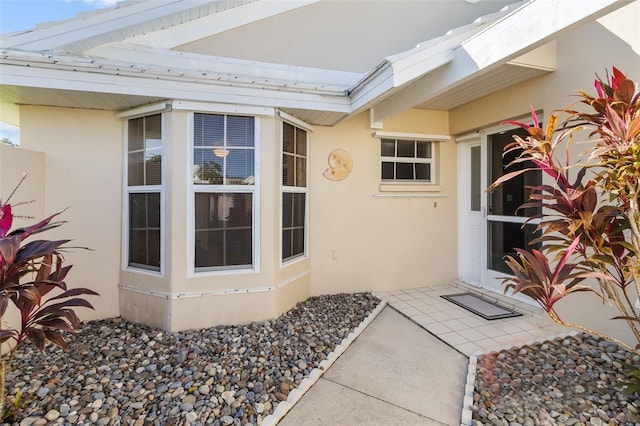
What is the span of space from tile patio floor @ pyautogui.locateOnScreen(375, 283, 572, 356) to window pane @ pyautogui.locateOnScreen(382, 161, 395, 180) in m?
2.23

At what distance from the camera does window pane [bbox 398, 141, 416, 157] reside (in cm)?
614

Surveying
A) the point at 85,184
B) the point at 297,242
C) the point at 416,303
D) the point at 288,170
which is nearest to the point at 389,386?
the point at 416,303

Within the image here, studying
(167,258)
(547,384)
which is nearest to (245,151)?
(167,258)

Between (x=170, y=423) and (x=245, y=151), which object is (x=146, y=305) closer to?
(x=170, y=423)

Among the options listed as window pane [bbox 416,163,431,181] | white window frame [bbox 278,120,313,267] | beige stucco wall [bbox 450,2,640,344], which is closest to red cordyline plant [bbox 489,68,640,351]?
beige stucco wall [bbox 450,2,640,344]

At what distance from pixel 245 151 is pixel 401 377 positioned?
3429mm

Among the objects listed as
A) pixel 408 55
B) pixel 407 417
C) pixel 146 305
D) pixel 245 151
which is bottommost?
pixel 407 417

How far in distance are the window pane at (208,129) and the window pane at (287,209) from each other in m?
1.24

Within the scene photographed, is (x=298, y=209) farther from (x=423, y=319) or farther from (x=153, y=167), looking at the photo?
(x=423, y=319)

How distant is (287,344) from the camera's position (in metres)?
3.82

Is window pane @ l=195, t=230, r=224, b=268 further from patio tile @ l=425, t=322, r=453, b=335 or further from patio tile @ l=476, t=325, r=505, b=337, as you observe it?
patio tile @ l=476, t=325, r=505, b=337

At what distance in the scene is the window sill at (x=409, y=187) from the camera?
593cm

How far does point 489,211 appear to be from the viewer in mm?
5754

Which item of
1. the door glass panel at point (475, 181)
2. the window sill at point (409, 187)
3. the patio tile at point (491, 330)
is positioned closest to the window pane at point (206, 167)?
the window sill at point (409, 187)
